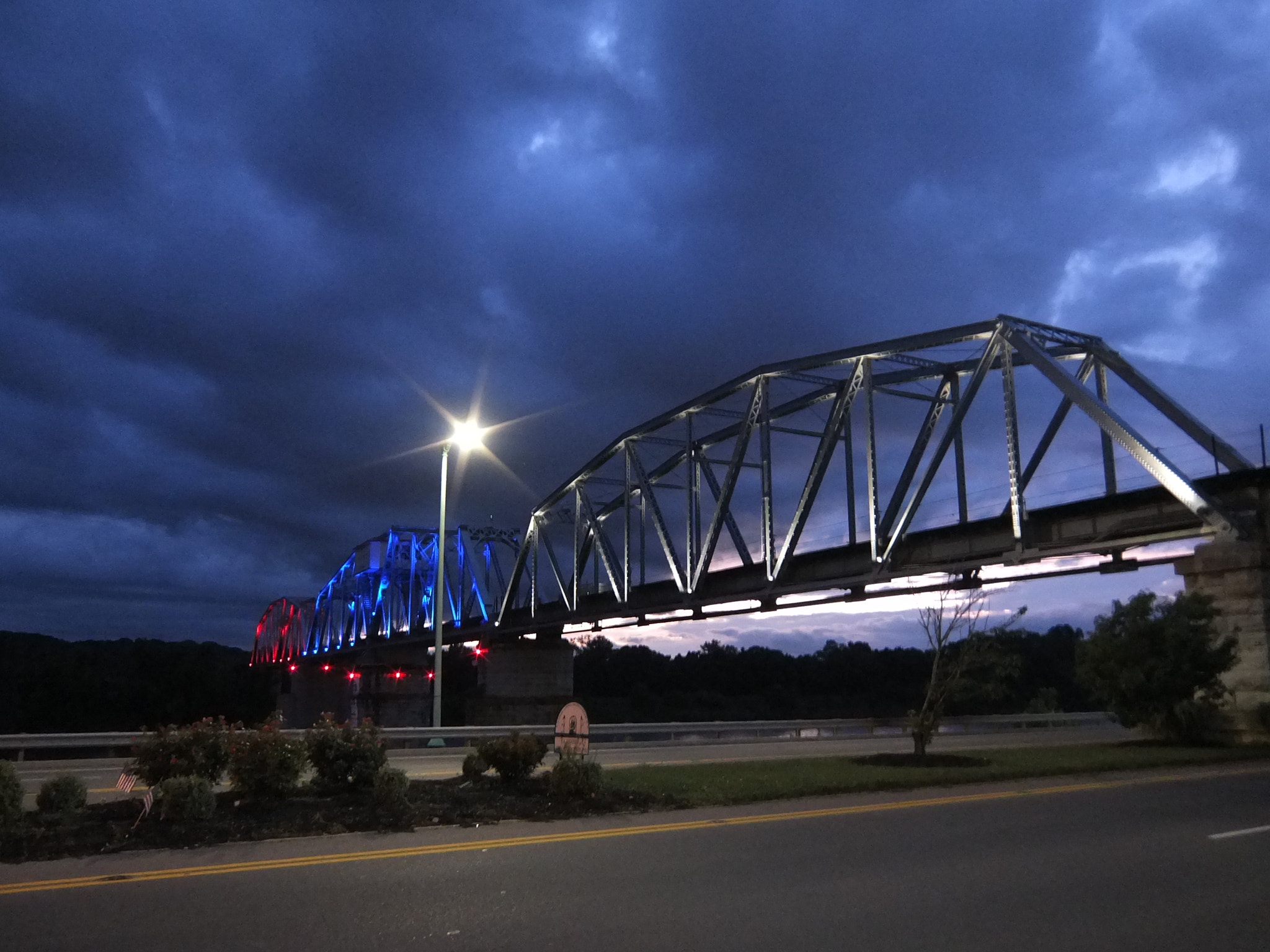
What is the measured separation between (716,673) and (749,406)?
245 feet

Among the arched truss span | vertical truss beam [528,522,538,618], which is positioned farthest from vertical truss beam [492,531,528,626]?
the arched truss span

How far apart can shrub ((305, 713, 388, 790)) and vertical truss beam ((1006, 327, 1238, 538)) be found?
2101 cm

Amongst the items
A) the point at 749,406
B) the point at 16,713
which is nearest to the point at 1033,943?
the point at 749,406

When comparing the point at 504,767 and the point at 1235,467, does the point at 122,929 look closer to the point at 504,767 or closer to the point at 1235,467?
the point at 504,767

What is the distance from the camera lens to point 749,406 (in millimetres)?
43469

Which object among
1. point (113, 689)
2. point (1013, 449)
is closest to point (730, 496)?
point (1013, 449)

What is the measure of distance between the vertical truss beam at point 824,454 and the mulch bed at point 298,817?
23.1 m

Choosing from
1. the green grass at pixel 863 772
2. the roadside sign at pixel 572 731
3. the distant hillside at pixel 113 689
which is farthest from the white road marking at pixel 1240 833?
the distant hillside at pixel 113 689

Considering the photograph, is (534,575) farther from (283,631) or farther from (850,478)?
(283,631)

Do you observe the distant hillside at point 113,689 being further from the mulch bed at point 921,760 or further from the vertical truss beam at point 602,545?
the mulch bed at point 921,760

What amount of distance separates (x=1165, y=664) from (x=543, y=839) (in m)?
20.1

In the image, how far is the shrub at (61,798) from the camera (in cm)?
1218

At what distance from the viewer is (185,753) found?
13.1 meters

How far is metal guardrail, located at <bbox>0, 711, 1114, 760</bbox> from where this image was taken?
80.8 ft
